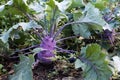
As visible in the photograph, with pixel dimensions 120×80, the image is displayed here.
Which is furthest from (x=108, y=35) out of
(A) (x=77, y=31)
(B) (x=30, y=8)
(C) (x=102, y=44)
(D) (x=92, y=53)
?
(B) (x=30, y=8)

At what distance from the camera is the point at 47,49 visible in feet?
6.27

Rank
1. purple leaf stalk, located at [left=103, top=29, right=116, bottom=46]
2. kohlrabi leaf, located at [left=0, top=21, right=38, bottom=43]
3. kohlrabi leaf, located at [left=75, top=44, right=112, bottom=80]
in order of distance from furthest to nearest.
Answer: purple leaf stalk, located at [left=103, top=29, right=116, bottom=46], kohlrabi leaf, located at [left=0, top=21, right=38, bottom=43], kohlrabi leaf, located at [left=75, top=44, right=112, bottom=80]

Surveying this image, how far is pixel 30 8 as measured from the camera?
1965mm

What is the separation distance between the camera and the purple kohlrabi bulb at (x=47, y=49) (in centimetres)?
192

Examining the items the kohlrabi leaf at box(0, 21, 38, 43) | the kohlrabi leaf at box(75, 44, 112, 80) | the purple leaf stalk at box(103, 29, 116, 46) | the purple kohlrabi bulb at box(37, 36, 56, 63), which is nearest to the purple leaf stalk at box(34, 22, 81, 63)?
the purple kohlrabi bulb at box(37, 36, 56, 63)

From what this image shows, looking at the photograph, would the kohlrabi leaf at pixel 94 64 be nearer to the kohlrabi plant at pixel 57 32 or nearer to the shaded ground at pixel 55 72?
the kohlrabi plant at pixel 57 32

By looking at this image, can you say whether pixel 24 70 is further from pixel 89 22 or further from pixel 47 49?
pixel 89 22

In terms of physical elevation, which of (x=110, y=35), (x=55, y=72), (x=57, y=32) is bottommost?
(x=55, y=72)

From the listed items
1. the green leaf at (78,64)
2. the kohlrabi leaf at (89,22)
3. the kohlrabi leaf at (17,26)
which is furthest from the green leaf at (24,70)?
the kohlrabi leaf at (89,22)

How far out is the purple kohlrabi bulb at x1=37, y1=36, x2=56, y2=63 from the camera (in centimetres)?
192

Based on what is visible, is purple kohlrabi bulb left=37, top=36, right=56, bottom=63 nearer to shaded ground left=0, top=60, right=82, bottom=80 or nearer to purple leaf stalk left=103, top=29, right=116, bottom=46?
shaded ground left=0, top=60, right=82, bottom=80

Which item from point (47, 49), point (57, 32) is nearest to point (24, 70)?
point (47, 49)

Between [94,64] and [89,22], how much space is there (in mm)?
341

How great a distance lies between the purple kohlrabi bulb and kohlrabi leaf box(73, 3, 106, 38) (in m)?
0.23
